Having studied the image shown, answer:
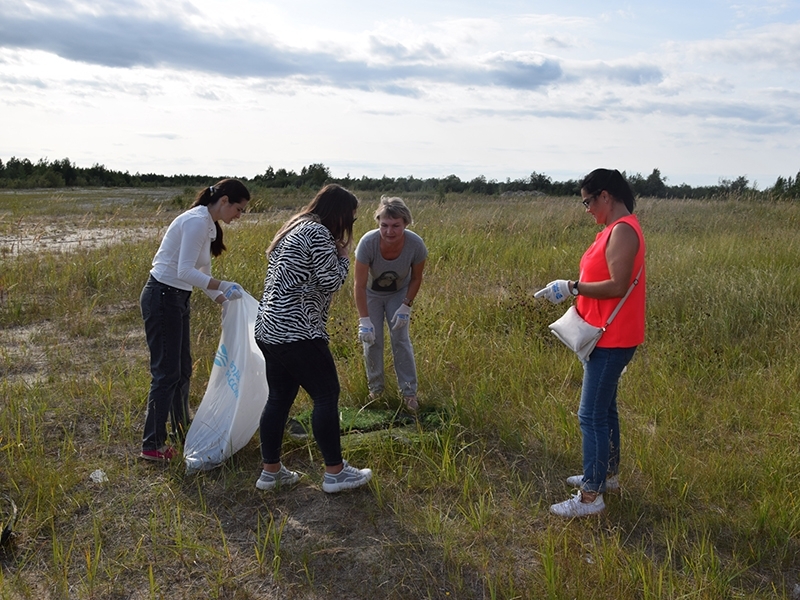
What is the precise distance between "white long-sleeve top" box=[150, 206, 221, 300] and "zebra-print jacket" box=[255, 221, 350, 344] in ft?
1.87

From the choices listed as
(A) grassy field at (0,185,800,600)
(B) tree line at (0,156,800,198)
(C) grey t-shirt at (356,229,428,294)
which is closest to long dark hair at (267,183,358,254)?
(C) grey t-shirt at (356,229,428,294)

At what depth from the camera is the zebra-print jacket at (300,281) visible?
9.09ft

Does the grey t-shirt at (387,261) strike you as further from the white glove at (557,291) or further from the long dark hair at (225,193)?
the white glove at (557,291)

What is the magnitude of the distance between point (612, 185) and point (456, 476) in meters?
1.52

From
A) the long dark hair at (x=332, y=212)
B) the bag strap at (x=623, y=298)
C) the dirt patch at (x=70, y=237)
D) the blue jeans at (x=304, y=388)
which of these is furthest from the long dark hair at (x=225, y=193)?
the dirt patch at (x=70, y=237)

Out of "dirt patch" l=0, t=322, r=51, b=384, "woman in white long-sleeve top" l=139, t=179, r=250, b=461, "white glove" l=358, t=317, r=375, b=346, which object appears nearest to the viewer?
"woman in white long-sleeve top" l=139, t=179, r=250, b=461

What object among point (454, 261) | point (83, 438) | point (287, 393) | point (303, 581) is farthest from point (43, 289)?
point (303, 581)

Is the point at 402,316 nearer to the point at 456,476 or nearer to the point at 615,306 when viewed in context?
the point at 456,476

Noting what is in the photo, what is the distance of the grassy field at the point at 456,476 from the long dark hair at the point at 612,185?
1.35 meters

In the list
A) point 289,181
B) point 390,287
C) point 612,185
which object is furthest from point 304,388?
point 289,181

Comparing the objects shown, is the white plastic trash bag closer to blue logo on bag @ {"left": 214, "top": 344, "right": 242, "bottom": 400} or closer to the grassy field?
blue logo on bag @ {"left": 214, "top": 344, "right": 242, "bottom": 400}

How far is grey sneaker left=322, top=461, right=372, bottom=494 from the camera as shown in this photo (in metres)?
3.09

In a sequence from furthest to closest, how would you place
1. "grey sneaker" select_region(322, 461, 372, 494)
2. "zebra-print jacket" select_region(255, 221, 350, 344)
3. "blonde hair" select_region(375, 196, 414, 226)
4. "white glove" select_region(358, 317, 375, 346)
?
"white glove" select_region(358, 317, 375, 346) < "blonde hair" select_region(375, 196, 414, 226) < "grey sneaker" select_region(322, 461, 372, 494) < "zebra-print jacket" select_region(255, 221, 350, 344)

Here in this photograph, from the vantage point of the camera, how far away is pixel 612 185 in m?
2.70
